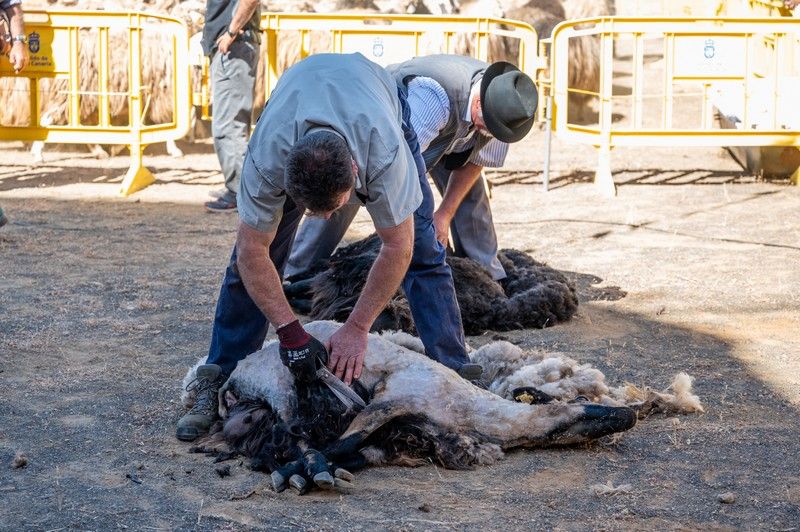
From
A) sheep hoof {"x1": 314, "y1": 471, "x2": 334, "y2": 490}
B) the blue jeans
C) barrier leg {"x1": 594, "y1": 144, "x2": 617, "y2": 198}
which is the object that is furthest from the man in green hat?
barrier leg {"x1": 594, "y1": 144, "x2": 617, "y2": 198}

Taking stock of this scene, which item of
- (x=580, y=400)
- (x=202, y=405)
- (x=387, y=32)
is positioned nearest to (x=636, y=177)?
(x=387, y=32)

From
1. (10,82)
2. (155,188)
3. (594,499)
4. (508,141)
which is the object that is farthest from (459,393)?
(10,82)

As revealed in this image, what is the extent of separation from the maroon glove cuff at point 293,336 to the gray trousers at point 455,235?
2276 mm

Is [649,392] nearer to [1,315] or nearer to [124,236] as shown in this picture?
[1,315]

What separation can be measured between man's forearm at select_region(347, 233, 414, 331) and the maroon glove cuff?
209 millimetres

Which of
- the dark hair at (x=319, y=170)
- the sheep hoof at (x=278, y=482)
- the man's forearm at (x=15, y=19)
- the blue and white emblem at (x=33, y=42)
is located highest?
the man's forearm at (x=15, y=19)

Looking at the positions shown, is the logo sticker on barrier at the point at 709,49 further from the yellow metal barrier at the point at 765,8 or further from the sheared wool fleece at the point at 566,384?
the sheared wool fleece at the point at 566,384

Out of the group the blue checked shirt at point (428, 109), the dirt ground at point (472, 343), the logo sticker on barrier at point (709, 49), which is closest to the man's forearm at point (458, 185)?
the blue checked shirt at point (428, 109)

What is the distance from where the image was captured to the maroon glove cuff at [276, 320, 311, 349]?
3838 mm

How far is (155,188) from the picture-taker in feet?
35.5

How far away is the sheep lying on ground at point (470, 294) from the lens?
220 inches

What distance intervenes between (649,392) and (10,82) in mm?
10497

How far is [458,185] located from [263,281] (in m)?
1.75

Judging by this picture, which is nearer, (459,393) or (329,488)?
(329,488)
